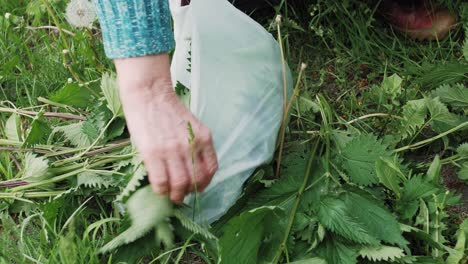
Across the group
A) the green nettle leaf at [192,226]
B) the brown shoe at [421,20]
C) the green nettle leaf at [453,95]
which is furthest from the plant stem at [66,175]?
the brown shoe at [421,20]

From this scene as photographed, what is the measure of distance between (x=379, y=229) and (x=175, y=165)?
0.38 meters

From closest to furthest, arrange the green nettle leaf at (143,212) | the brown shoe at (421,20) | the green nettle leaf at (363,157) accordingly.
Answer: the green nettle leaf at (143,212)
the green nettle leaf at (363,157)
the brown shoe at (421,20)

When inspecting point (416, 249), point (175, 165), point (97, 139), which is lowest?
point (416, 249)

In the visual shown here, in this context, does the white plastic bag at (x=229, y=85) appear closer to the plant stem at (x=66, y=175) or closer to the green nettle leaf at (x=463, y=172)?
the plant stem at (x=66, y=175)

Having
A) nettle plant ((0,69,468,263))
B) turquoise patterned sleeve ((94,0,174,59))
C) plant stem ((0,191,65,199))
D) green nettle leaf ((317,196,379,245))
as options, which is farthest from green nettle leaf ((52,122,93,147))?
green nettle leaf ((317,196,379,245))

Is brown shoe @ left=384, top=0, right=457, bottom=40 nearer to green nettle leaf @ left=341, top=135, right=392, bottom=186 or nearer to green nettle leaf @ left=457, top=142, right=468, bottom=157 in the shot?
green nettle leaf @ left=457, top=142, right=468, bottom=157

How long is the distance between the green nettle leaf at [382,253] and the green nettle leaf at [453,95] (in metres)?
0.45

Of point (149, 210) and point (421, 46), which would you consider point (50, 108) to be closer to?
point (149, 210)

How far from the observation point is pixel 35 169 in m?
1.30

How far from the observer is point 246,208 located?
3.92 ft

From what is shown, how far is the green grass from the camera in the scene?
3.91ft

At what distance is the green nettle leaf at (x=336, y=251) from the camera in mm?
1087

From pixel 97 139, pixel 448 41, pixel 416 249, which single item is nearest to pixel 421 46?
pixel 448 41

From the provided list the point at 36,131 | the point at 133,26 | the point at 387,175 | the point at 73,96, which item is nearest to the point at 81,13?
the point at 73,96
